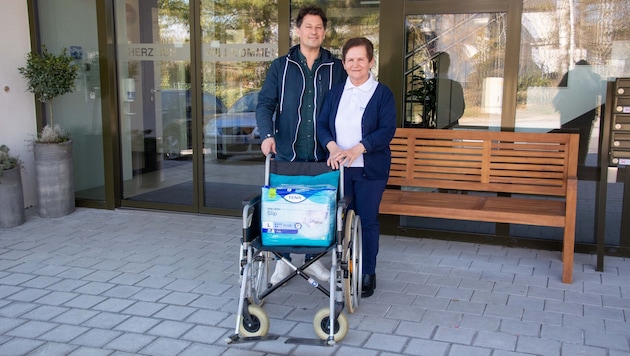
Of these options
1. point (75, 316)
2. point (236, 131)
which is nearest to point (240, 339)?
point (75, 316)

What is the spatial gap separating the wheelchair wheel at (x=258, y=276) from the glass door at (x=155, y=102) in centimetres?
266

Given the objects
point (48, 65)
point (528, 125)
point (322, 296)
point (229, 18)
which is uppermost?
point (229, 18)

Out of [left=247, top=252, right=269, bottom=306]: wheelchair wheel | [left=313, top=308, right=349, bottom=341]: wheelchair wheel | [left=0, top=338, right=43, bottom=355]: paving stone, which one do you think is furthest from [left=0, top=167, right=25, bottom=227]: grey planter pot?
[left=313, top=308, right=349, bottom=341]: wheelchair wheel

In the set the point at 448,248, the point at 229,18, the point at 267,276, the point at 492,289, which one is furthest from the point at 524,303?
the point at 229,18

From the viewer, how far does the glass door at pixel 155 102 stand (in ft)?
20.8

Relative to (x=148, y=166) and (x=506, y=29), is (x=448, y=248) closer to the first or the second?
(x=506, y=29)

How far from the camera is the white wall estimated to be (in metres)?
6.36

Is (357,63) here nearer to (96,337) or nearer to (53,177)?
(96,337)

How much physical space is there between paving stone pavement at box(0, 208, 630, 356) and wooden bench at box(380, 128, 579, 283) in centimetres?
45

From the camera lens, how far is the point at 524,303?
4.00 m

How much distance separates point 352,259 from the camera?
3742 mm

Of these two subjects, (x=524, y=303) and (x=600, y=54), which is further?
(x=600, y=54)

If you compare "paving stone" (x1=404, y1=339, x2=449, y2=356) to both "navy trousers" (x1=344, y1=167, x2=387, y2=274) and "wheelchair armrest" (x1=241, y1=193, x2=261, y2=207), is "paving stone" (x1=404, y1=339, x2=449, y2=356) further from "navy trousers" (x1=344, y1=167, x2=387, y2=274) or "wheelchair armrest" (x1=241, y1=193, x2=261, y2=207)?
"wheelchair armrest" (x1=241, y1=193, x2=261, y2=207)

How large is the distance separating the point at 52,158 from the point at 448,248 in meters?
3.96
